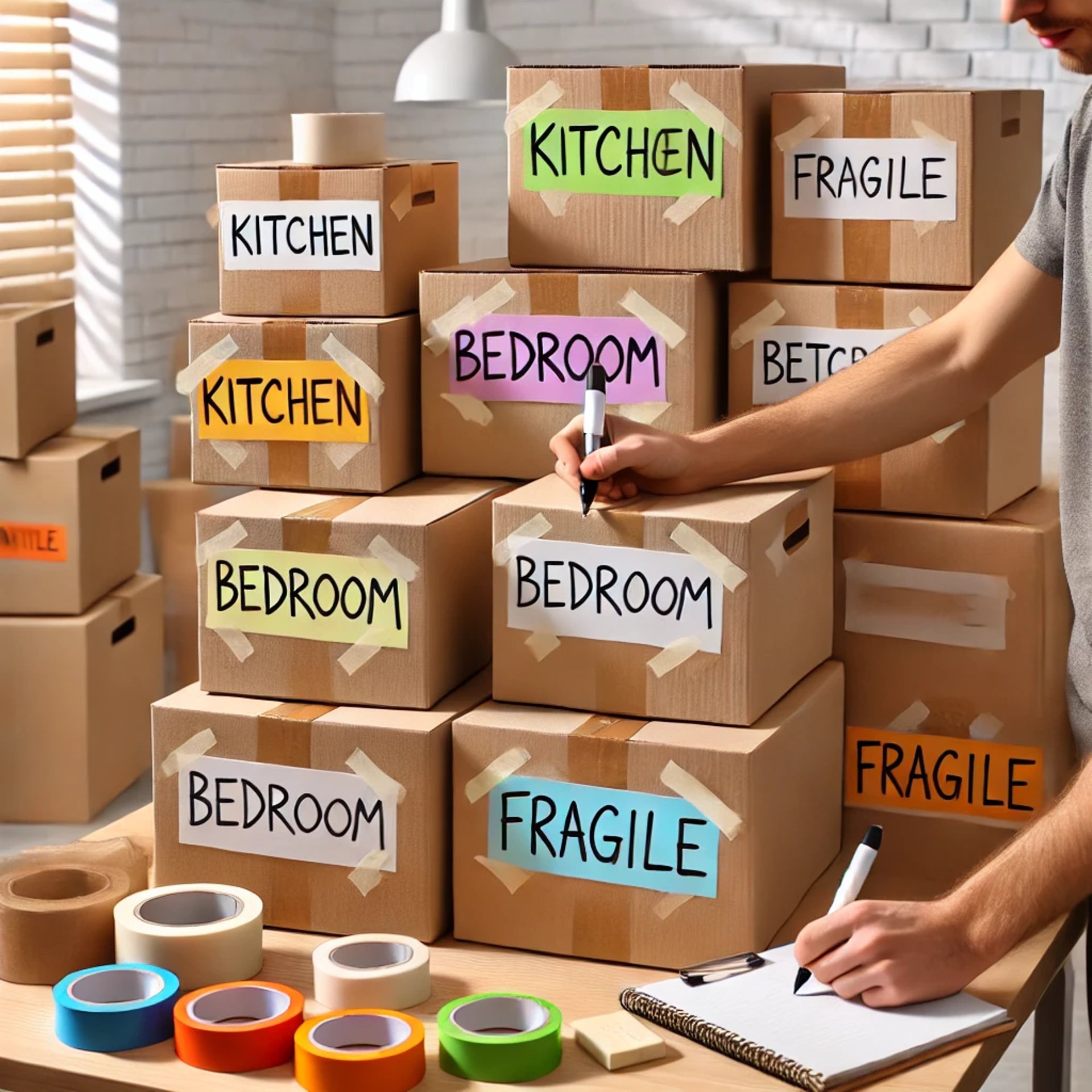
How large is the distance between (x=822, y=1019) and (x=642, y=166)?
2.78 feet

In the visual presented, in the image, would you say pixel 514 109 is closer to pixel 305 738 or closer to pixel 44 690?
pixel 305 738

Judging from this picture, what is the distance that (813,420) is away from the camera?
1.53 meters

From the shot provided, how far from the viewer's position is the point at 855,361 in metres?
1.56

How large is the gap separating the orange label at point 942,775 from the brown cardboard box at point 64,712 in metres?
1.98

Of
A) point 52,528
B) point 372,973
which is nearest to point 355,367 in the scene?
point 372,973

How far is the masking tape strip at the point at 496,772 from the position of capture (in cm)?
137

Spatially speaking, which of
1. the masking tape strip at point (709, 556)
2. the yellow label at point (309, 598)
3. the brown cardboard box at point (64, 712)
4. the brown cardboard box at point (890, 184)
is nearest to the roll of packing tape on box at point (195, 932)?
the yellow label at point (309, 598)

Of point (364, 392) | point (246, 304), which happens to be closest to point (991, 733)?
point (364, 392)

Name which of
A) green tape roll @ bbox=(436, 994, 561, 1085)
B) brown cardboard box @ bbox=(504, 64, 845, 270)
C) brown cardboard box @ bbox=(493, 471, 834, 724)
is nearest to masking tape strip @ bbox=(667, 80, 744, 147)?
brown cardboard box @ bbox=(504, 64, 845, 270)

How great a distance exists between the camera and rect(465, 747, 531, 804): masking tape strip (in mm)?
1370

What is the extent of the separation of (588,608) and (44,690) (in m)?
2.08

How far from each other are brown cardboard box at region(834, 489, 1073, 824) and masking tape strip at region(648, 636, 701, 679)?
303 millimetres

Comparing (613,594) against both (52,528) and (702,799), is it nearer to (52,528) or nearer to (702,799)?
(702,799)

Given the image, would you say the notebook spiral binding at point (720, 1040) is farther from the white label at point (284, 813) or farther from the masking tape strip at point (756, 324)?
the masking tape strip at point (756, 324)
